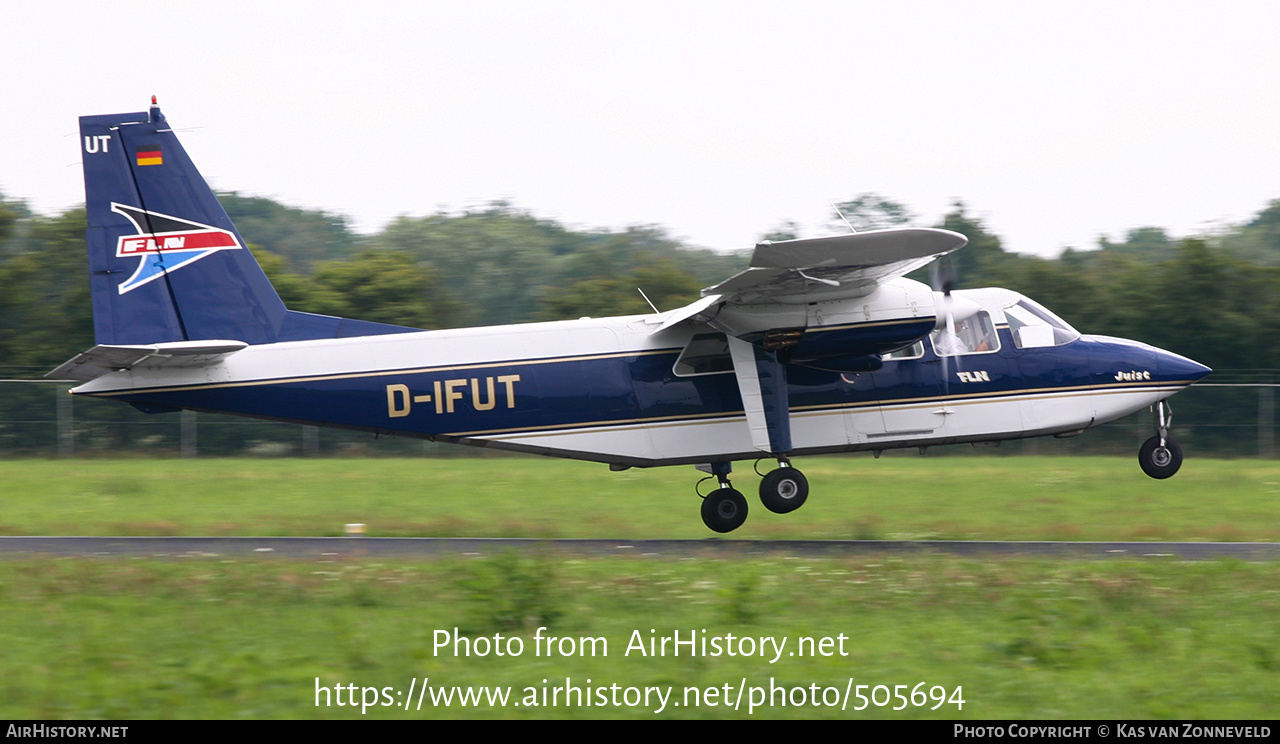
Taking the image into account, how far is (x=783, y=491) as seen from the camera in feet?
54.9

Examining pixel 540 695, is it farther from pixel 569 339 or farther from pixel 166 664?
pixel 569 339

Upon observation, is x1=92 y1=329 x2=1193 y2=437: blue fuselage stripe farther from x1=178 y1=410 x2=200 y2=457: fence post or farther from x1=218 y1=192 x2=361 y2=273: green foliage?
x1=218 y1=192 x2=361 y2=273: green foliage

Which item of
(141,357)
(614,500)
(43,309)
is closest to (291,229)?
(43,309)

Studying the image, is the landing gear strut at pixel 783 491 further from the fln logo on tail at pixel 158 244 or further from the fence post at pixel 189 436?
the fence post at pixel 189 436

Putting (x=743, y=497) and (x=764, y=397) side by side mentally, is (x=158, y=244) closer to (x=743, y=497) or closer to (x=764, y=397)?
(x=764, y=397)

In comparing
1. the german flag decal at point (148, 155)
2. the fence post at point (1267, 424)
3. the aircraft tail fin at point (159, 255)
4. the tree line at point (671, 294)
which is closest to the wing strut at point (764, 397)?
the aircraft tail fin at point (159, 255)

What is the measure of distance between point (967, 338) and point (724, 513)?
177 inches

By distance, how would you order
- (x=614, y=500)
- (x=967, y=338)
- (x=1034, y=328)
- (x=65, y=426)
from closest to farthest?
(x=967, y=338), (x=1034, y=328), (x=614, y=500), (x=65, y=426)

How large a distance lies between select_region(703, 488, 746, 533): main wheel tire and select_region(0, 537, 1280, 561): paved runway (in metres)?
0.40

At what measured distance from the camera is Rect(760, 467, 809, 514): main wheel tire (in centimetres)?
1672

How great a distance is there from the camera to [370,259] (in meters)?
35.7

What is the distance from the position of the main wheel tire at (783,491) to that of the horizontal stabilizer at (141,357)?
7578 mm

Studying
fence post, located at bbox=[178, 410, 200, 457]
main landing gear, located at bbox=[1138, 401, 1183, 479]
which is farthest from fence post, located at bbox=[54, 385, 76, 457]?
main landing gear, located at bbox=[1138, 401, 1183, 479]
